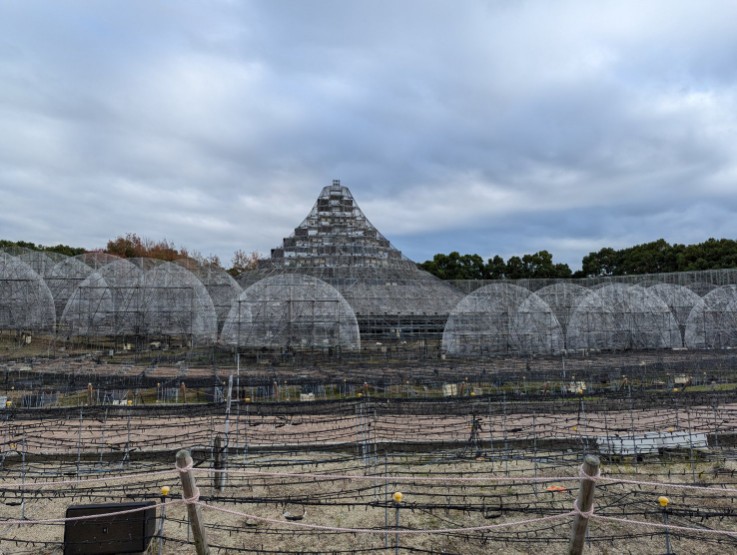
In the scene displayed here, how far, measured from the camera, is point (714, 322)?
119ft

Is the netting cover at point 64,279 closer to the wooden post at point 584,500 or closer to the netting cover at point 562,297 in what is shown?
the netting cover at point 562,297

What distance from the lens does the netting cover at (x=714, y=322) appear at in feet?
117

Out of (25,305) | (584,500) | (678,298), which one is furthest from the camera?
(678,298)

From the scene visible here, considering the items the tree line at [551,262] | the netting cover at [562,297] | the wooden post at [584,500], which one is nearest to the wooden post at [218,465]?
the wooden post at [584,500]

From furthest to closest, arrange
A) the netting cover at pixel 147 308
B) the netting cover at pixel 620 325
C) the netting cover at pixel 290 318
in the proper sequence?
the netting cover at pixel 147 308 < the netting cover at pixel 620 325 < the netting cover at pixel 290 318

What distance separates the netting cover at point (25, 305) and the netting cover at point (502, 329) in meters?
27.3

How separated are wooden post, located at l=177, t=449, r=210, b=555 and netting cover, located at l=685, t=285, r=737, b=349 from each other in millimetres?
38191

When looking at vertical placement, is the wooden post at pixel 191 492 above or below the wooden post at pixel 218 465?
above

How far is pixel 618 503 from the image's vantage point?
944 cm

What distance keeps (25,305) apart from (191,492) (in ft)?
119

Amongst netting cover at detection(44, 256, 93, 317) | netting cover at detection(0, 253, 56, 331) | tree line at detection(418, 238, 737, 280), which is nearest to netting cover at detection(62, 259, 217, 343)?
netting cover at detection(0, 253, 56, 331)

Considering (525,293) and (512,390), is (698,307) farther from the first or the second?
(512,390)

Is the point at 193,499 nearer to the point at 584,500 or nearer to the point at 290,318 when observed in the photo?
the point at 584,500

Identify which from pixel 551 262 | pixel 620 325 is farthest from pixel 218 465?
pixel 551 262
